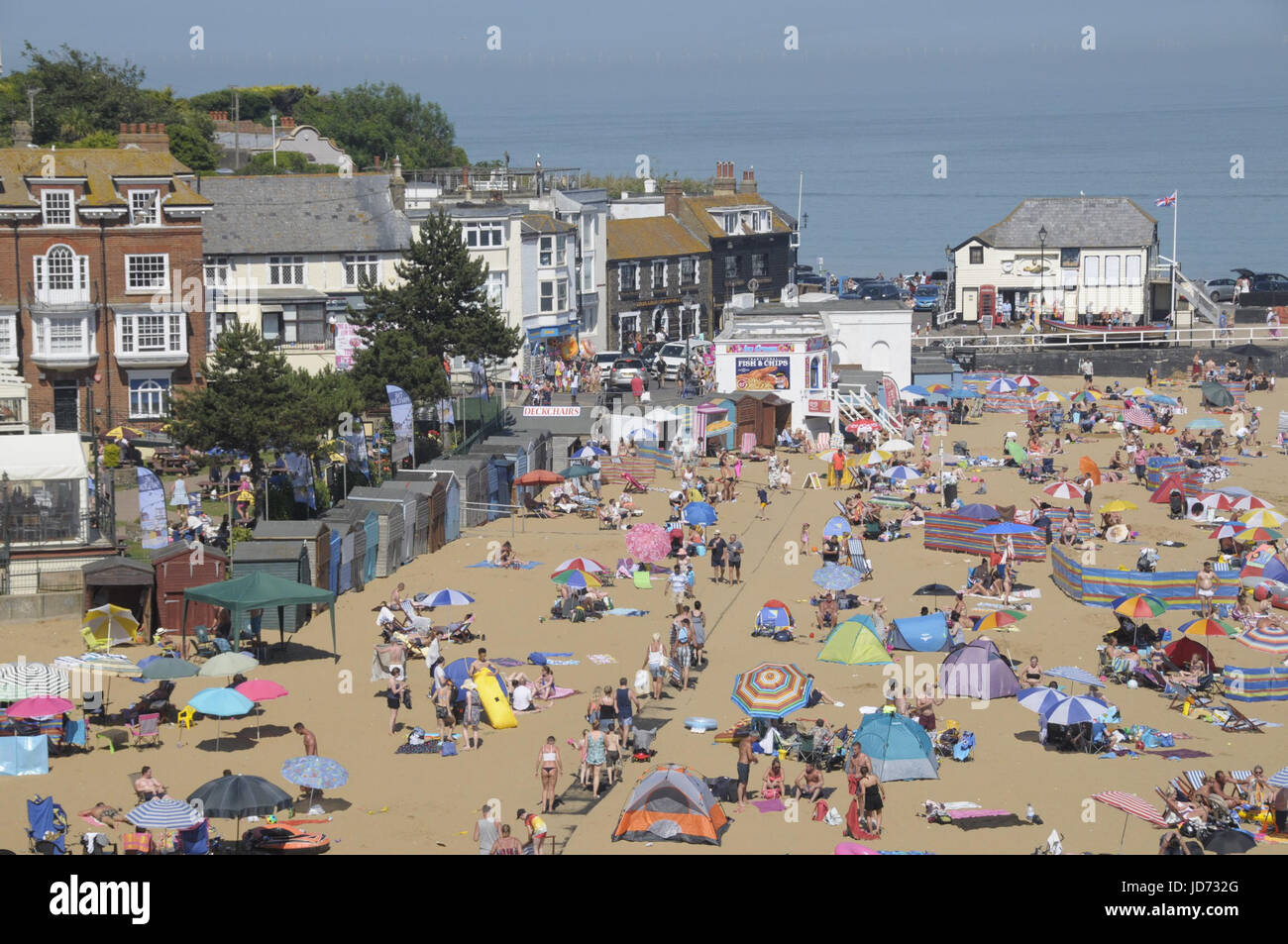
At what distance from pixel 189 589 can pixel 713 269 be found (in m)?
52.4

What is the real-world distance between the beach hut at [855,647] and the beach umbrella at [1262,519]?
42.8 ft

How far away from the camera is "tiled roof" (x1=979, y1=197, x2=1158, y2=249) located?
70.2 meters

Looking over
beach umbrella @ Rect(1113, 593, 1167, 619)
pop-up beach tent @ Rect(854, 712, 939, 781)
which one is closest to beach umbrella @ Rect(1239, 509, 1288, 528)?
beach umbrella @ Rect(1113, 593, 1167, 619)

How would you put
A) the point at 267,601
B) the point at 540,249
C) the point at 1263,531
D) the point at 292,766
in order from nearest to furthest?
the point at 292,766, the point at 267,601, the point at 1263,531, the point at 540,249

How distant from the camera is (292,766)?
58.1 ft

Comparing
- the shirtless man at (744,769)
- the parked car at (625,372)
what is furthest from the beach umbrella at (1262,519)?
the parked car at (625,372)

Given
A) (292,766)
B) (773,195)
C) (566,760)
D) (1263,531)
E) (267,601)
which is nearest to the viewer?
(292,766)

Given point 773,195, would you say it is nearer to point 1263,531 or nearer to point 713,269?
point 713,269

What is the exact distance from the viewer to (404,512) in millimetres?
31844

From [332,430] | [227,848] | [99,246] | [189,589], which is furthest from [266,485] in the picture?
[227,848]

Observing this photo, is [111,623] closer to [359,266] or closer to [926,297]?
[359,266]

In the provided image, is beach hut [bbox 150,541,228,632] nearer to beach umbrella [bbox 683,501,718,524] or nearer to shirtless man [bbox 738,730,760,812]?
shirtless man [bbox 738,730,760,812]

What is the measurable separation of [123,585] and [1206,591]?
726 inches

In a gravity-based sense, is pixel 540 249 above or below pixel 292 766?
above
